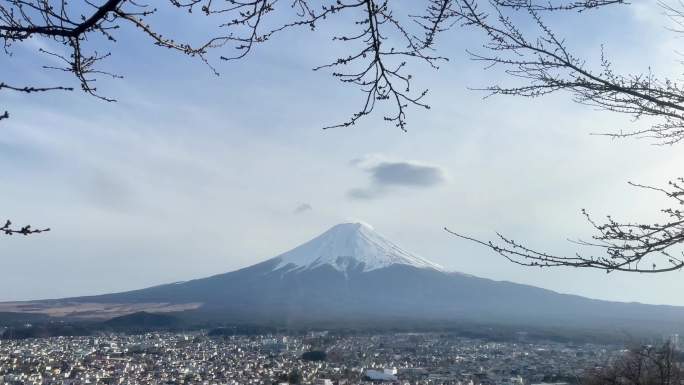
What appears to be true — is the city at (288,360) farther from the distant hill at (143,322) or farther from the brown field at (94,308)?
the brown field at (94,308)

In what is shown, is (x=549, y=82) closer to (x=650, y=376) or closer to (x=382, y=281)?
(x=650, y=376)

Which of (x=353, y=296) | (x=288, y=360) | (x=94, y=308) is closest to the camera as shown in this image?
(x=288, y=360)

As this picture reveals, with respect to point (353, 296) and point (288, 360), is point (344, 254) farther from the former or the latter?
point (288, 360)

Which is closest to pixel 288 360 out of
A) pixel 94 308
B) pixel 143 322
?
pixel 143 322

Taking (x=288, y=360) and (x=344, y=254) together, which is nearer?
(x=288, y=360)

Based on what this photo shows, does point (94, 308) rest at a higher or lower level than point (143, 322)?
higher

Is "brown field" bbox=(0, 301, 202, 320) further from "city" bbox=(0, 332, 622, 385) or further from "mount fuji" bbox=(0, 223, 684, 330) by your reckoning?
"city" bbox=(0, 332, 622, 385)

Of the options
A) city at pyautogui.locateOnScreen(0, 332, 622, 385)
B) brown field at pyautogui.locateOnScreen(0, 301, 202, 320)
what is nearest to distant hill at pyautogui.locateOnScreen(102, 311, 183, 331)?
city at pyautogui.locateOnScreen(0, 332, 622, 385)

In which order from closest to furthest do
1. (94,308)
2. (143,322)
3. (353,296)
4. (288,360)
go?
(288,360) < (143,322) < (94,308) < (353,296)

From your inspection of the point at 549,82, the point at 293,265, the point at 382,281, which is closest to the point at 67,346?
the point at 549,82
